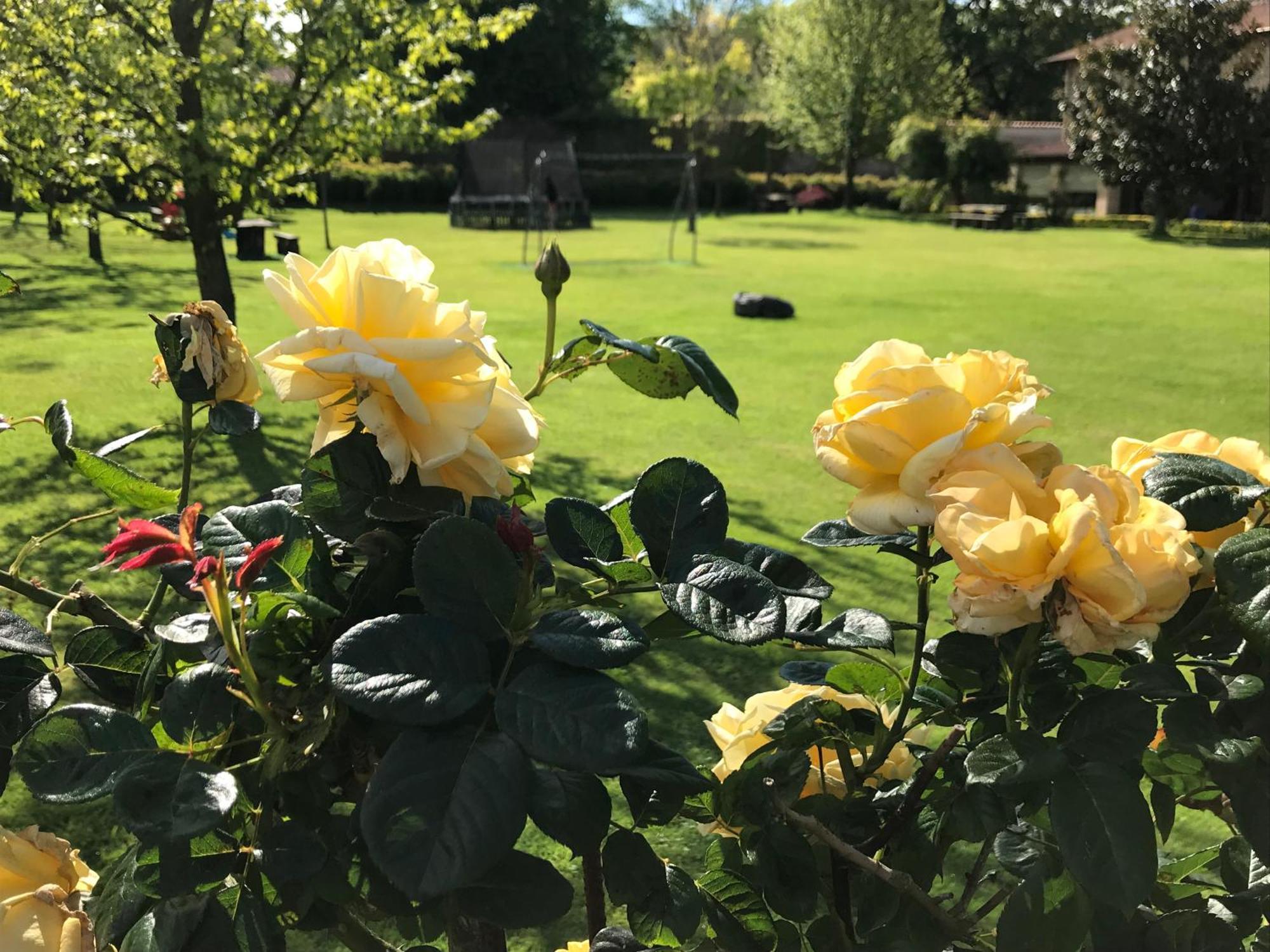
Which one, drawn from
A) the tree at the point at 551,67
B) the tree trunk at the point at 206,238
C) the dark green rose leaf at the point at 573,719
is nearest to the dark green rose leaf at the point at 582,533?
the dark green rose leaf at the point at 573,719

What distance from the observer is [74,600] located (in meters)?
0.94

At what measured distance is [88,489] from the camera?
546 centimetres

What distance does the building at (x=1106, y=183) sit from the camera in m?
30.6

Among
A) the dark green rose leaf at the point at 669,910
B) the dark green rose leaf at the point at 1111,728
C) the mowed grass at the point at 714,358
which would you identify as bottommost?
the mowed grass at the point at 714,358

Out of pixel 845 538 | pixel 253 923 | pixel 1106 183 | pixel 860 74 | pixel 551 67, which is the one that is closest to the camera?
pixel 253 923

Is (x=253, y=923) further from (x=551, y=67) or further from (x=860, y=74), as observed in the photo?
(x=551, y=67)

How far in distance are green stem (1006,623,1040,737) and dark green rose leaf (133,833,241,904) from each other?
53cm

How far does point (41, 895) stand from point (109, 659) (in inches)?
9.7

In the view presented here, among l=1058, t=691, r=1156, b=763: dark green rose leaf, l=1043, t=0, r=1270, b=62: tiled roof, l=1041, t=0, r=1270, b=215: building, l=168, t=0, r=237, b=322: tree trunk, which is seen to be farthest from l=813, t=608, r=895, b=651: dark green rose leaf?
l=1041, t=0, r=1270, b=215: building

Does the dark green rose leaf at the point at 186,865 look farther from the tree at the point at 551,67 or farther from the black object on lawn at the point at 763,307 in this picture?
the tree at the point at 551,67

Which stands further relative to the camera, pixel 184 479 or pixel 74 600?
pixel 184 479

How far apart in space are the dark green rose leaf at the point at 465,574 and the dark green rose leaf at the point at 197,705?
137 millimetres

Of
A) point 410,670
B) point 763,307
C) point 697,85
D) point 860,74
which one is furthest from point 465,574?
point 860,74

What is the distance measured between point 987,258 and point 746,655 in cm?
1747
